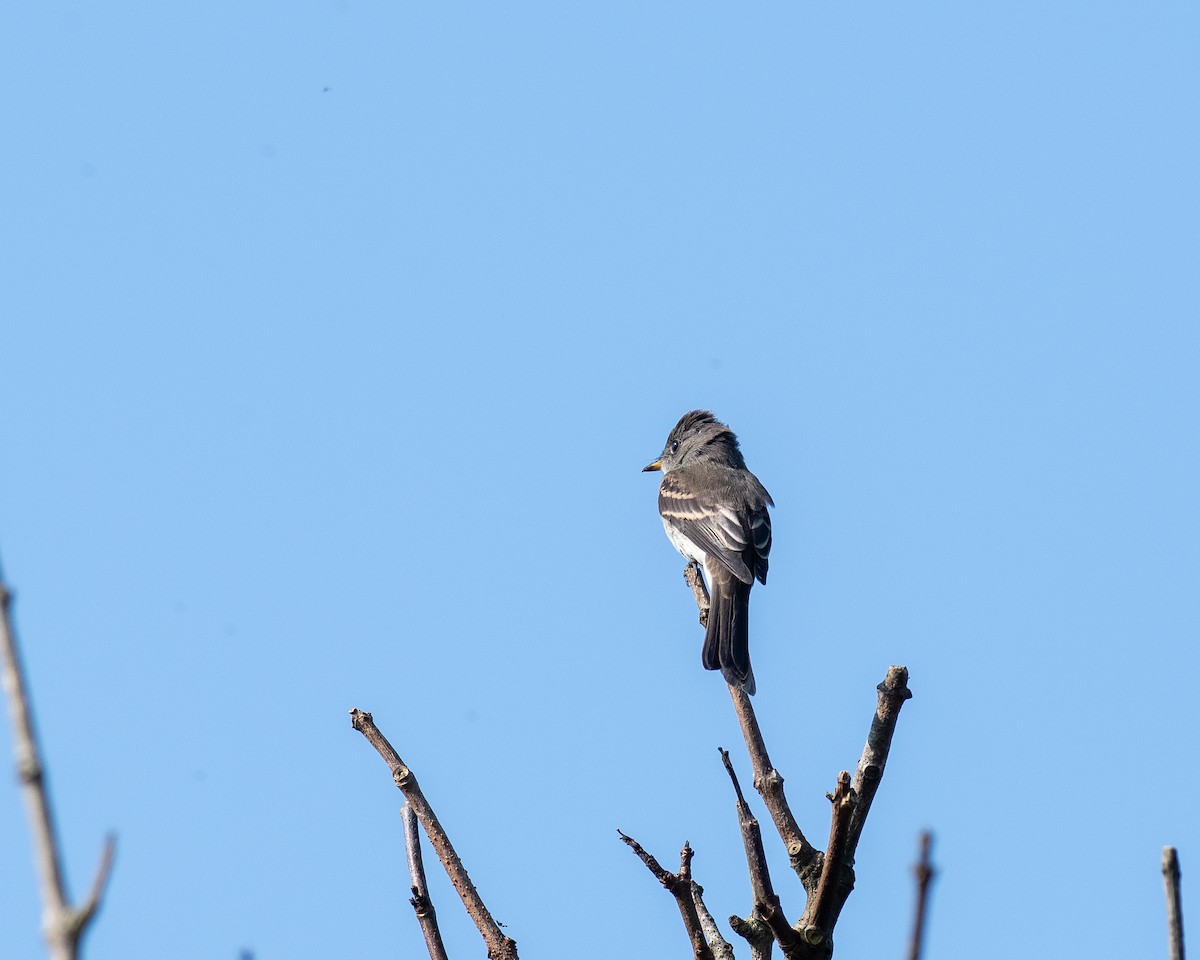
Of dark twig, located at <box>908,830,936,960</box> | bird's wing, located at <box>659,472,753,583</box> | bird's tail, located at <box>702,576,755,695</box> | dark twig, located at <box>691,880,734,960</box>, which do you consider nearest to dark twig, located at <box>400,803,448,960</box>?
dark twig, located at <box>691,880,734,960</box>

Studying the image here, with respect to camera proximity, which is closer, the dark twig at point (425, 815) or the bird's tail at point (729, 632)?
the dark twig at point (425, 815)

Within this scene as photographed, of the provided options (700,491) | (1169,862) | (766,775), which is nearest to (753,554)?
(700,491)

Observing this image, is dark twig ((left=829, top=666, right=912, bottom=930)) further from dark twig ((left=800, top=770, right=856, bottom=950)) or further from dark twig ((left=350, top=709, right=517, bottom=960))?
dark twig ((left=350, top=709, right=517, bottom=960))

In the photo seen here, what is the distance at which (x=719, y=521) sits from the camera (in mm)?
10234

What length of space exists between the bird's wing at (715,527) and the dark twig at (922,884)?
7508 mm

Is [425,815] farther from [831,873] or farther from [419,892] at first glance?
[831,873]

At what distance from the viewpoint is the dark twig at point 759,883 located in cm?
328

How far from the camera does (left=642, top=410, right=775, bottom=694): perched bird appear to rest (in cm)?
848

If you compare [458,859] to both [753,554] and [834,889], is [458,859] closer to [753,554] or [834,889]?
[834,889]

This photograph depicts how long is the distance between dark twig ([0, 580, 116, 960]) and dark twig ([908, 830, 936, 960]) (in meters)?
1.00

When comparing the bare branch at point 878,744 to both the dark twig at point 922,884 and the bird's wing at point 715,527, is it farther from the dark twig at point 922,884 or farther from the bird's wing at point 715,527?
the bird's wing at point 715,527

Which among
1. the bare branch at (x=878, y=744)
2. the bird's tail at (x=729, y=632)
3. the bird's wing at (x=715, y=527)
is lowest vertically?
the bare branch at (x=878, y=744)

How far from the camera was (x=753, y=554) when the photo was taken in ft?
32.6

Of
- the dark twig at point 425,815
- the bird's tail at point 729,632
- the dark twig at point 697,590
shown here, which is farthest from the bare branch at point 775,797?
the dark twig at point 697,590
